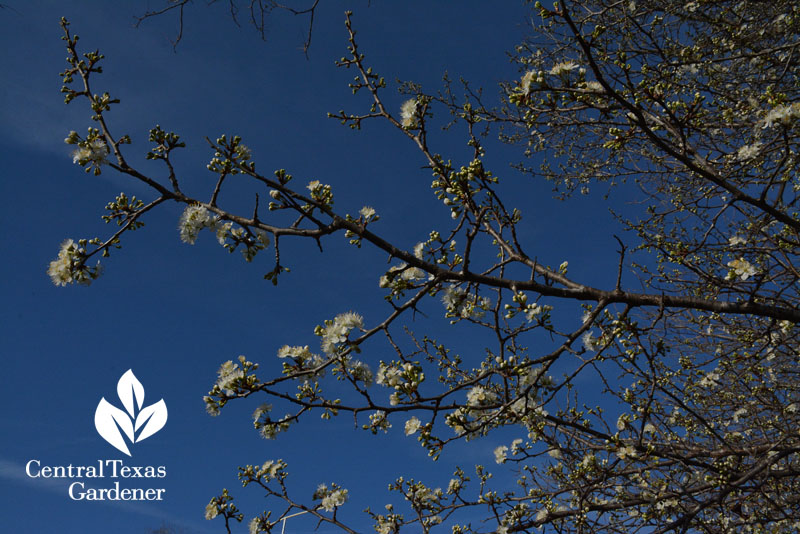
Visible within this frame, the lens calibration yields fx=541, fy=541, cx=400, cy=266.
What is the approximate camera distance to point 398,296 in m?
3.11

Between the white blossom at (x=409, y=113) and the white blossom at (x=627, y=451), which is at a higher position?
the white blossom at (x=409, y=113)

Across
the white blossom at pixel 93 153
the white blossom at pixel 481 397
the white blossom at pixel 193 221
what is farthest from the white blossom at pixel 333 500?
the white blossom at pixel 93 153

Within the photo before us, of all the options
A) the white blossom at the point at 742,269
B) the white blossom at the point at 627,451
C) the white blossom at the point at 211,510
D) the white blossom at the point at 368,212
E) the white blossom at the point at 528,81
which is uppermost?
the white blossom at the point at 528,81

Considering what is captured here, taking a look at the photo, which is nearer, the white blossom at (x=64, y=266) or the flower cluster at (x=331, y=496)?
the white blossom at (x=64, y=266)

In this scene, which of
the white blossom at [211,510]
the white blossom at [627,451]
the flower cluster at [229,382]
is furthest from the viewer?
the white blossom at [211,510]

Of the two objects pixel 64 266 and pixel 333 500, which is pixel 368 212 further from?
pixel 333 500

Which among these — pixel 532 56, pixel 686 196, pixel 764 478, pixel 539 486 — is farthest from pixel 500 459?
pixel 532 56

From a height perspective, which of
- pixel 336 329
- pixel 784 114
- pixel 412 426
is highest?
pixel 784 114

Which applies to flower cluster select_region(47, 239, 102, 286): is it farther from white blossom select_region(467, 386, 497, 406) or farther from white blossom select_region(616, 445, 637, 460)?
white blossom select_region(616, 445, 637, 460)

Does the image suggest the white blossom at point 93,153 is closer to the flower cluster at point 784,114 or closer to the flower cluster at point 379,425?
the flower cluster at point 379,425

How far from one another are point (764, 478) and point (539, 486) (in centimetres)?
192

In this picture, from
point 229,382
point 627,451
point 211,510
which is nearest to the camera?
point 229,382

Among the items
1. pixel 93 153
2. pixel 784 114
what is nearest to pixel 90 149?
pixel 93 153

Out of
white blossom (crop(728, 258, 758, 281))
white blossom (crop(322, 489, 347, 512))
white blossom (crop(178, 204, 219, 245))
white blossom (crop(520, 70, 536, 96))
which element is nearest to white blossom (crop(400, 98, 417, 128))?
white blossom (crop(520, 70, 536, 96))
